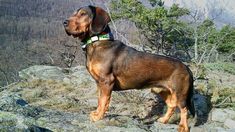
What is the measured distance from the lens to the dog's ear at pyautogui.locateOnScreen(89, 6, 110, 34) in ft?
21.1

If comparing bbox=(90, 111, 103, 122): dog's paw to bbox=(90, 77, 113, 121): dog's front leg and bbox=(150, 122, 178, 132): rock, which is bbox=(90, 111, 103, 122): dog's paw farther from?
bbox=(150, 122, 178, 132): rock

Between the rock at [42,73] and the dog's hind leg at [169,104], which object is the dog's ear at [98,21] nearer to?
the dog's hind leg at [169,104]

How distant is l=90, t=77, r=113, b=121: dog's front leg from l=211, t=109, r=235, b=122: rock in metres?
3.47

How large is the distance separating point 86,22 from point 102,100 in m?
1.22

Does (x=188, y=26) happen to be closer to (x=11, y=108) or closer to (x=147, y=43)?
(x=147, y=43)

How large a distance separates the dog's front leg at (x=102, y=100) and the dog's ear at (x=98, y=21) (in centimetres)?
83

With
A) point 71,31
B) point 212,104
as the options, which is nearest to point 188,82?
point 71,31

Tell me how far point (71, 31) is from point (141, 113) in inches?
130

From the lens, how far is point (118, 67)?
6.76 metres

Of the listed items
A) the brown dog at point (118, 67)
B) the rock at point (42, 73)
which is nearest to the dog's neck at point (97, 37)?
the brown dog at point (118, 67)

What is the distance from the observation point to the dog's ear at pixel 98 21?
21.1ft

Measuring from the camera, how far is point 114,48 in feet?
22.0

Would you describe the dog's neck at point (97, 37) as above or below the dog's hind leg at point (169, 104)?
above

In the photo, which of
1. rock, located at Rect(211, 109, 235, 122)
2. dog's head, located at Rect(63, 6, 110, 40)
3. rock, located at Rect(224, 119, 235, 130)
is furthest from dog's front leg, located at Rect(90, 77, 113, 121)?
rock, located at Rect(211, 109, 235, 122)
